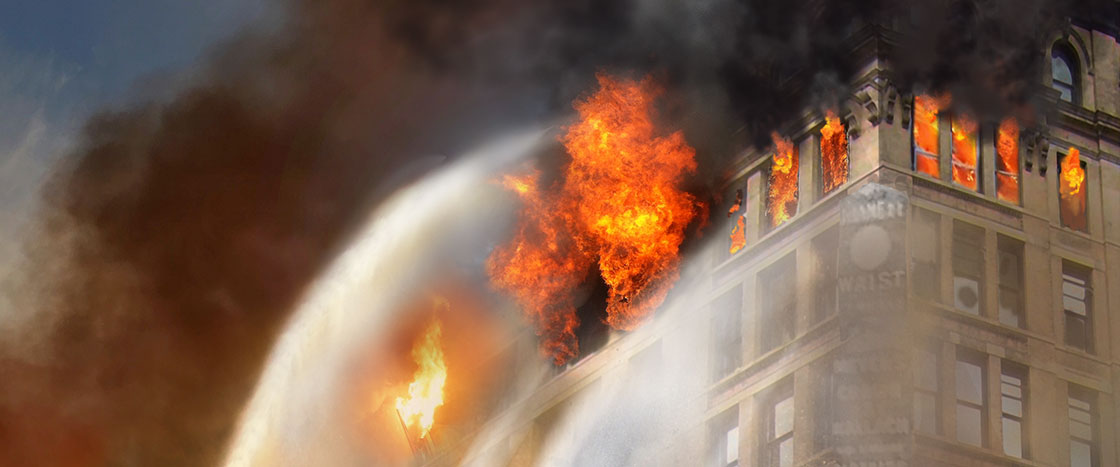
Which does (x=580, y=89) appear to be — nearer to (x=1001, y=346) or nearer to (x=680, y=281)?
(x=680, y=281)

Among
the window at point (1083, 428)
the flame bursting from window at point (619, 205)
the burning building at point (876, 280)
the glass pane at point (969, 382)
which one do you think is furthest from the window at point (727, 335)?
the window at point (1083, 428)

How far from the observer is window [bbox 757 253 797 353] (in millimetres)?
34281

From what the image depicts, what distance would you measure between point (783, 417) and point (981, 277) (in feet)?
15.8

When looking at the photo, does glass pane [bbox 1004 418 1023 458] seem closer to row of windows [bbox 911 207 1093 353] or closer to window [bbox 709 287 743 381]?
row of windows [bbox 911 207 1093 353]

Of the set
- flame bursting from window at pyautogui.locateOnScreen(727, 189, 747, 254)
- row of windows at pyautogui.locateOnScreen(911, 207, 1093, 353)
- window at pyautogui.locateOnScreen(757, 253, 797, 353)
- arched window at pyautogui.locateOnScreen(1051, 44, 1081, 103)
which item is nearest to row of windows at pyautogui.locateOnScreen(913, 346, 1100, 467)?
row of windows at pyautogui.locateOnScreen(911, 207, 1093, 353)

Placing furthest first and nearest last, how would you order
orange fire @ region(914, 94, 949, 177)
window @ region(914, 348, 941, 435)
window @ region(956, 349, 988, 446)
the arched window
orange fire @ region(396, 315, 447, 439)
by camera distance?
orange fire @ region(396, 315, 447, 439), the arched window, orange fire @ region(914, 94, 949, 177), window @ region(956, 349, 988, 446), window @ region(914, 348, 941, 435)

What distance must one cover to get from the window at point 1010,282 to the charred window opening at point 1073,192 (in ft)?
5.65

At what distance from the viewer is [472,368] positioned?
Result: 4666cm

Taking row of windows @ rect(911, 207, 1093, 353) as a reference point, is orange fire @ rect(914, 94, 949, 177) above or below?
above

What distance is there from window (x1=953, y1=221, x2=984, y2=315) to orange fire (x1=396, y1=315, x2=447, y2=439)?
58.2 feet

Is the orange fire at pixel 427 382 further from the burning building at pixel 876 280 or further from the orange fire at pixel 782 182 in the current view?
the orange fire at pixel 782 182

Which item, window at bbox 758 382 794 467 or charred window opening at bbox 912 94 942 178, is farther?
charred window opening at bbox 912 94 942 178

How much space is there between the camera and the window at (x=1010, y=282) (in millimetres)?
33531

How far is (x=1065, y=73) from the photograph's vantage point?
3691 centimetres
